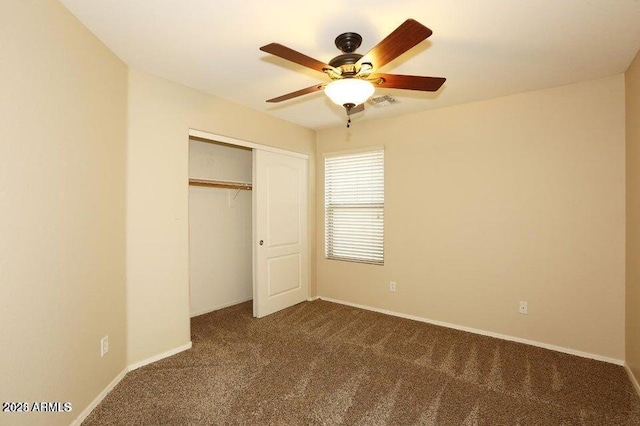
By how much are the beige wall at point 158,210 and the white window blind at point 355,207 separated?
1.93 m

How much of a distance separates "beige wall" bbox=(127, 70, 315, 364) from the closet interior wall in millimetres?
957

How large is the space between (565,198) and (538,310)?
1117 millimetres

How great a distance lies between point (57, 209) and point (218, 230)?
2451 mm

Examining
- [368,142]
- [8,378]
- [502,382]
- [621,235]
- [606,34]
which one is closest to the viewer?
[8,378]

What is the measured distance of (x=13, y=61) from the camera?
1.48 m

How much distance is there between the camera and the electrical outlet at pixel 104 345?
2.21 meters

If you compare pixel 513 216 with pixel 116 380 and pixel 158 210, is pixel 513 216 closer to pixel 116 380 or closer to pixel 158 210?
pixel 158 210

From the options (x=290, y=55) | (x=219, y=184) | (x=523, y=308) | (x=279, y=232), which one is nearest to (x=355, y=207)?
(x=279, y=232)

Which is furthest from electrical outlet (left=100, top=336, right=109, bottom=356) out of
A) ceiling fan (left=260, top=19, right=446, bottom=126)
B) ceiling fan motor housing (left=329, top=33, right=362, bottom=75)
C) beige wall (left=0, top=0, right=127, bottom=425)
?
ceiling fan motor housing (left=329, top=33, right=362, bottom=75)

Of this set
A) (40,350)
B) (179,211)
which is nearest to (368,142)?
(179,211)

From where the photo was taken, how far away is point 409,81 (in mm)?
1934

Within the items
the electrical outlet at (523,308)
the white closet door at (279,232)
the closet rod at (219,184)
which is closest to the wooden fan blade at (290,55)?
the white closet door at (279,232)

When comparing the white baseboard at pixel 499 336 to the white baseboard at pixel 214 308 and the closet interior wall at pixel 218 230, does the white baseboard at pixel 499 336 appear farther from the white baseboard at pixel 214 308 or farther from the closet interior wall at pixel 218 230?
the closet interior wall at pixel 218 230

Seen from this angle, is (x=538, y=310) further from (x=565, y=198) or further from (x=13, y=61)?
(x=13, y=61)
